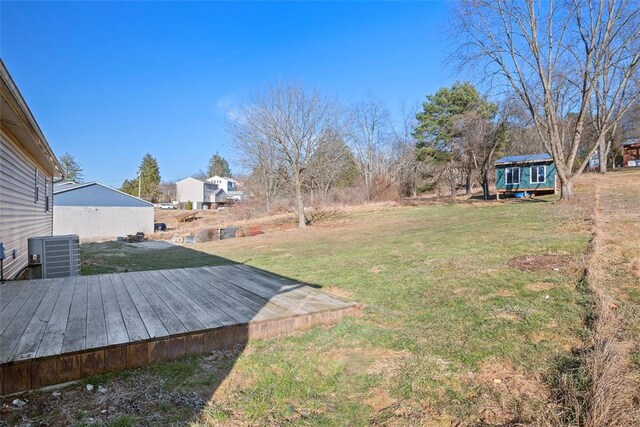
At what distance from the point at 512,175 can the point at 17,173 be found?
22.2m

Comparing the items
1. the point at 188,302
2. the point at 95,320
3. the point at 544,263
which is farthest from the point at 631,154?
the point at 95,320

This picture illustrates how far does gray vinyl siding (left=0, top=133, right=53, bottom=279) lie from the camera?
517 cm

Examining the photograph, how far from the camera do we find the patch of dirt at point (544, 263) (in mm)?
4616

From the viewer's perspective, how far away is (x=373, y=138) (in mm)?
31188

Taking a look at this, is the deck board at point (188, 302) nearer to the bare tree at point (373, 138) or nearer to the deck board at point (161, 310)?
the deck board at point (161, 310)

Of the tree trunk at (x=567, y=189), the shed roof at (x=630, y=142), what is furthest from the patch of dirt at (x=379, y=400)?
the shed roof at (x=630, y=142)

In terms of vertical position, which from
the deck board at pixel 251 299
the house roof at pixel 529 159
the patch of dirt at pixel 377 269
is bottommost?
the patch of dirt at pixel 377 269

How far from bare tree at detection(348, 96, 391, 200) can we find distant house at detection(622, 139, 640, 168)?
2099 cm

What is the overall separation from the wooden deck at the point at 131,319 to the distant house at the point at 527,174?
19.3 m

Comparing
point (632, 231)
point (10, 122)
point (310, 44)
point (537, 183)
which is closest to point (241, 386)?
point (10, 122)

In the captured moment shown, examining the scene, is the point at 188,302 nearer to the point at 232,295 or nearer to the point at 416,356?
the point at 232,295

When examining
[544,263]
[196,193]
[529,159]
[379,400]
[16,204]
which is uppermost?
[529,159]

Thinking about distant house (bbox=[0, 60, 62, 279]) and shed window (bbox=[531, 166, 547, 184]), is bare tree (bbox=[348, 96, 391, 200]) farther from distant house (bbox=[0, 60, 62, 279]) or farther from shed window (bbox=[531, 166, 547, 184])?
distant house (bbox=[0, 60, 62, 279])

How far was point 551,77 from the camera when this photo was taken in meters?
13.8
